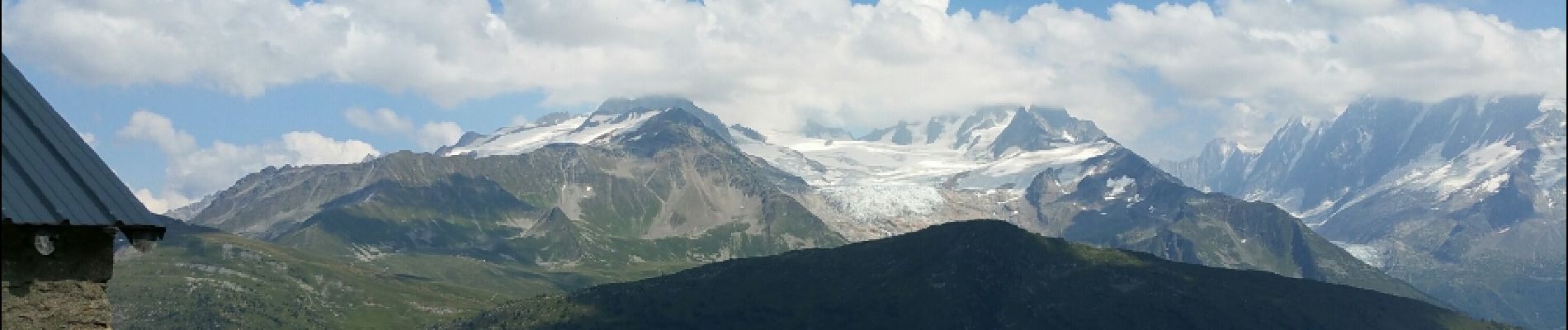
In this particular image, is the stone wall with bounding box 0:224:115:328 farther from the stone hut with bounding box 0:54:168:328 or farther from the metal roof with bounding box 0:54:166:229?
the metal roof with bounding box 0:54:166:229

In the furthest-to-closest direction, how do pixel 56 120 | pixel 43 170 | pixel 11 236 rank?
1. pixel 56 120
2. pixel 43 170
3. pixel 11 236

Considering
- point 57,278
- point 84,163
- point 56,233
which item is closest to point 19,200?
point 56,233

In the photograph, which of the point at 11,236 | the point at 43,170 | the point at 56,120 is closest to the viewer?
the point at 11,236

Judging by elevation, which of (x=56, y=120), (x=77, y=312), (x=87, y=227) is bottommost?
(x=77, y=312)

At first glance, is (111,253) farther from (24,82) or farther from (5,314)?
(24,82)

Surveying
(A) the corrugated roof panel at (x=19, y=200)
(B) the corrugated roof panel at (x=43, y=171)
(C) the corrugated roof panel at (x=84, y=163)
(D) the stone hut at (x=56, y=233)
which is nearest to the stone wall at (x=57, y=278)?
(D) the stone hut at (x=56, y=233)

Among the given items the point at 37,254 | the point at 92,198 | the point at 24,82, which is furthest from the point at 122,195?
the point at 24,82

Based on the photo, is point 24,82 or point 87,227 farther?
point 24,82

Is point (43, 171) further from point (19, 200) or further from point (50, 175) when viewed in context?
point (19, 200)
